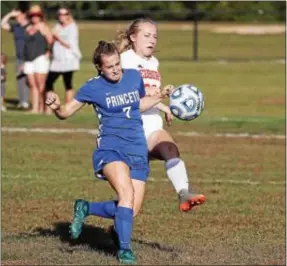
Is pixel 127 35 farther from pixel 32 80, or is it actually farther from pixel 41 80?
pixel 32 80

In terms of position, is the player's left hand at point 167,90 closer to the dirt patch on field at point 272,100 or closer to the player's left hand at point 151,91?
the player's left hand at point 151,91

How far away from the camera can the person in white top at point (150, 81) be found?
9.13m

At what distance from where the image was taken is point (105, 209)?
8953mm

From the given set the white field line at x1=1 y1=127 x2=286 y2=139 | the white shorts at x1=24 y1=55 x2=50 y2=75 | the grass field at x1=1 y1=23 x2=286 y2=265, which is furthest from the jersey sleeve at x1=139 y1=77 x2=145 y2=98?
the white shorts at x1=24 y1=55 x2=50 y2=75

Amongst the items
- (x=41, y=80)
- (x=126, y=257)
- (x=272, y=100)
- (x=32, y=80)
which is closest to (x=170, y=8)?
(x=272, y=100)

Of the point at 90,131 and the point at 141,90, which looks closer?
the point at 141,90

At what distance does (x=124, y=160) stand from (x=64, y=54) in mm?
13877

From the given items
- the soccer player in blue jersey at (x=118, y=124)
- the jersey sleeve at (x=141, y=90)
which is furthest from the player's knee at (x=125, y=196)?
the jersey sleeve at (x=141, y=90)

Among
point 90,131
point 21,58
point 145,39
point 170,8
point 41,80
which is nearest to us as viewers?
point 145,39

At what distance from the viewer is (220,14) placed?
1702 inches

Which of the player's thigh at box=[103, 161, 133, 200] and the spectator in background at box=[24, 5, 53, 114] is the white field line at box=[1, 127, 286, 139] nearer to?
the spectator in background at box=[24, 5, 53, 114]

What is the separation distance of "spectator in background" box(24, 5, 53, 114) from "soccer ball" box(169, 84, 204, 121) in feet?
43.7

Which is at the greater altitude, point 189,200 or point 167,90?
point 167,90

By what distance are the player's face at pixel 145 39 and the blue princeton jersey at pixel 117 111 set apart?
72cm
